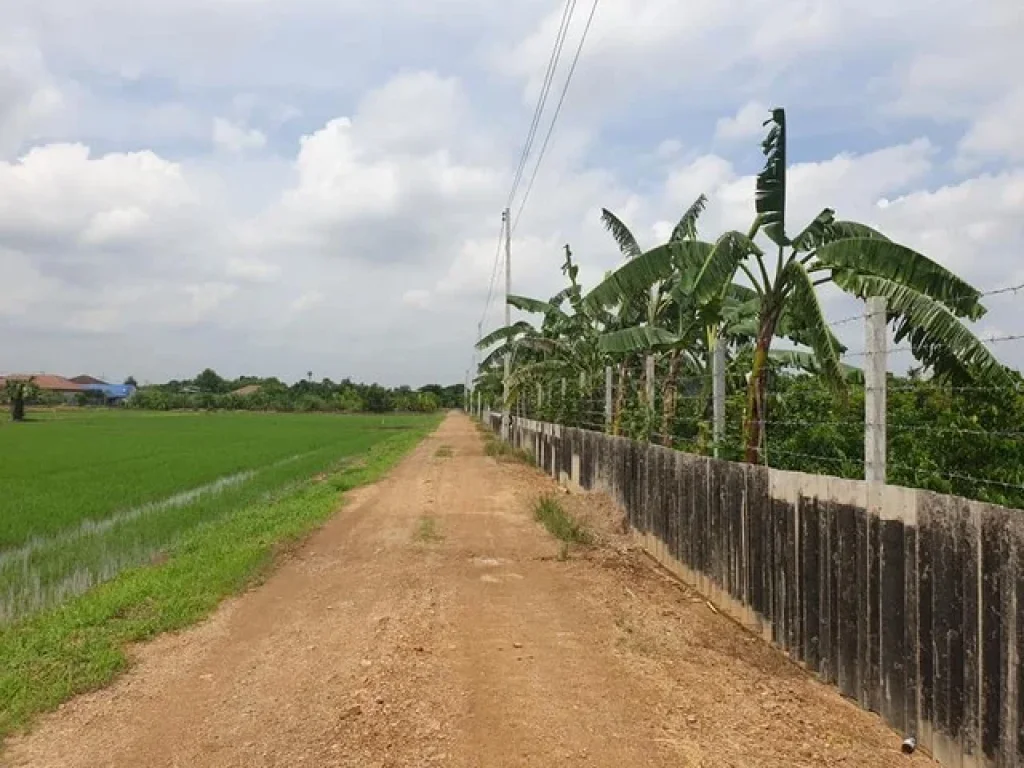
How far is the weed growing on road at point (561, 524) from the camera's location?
9922 millimetres

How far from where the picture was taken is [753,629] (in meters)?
6.16

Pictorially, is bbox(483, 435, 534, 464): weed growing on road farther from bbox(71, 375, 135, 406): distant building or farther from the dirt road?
bbox(71, 375, 135, 406): distant building

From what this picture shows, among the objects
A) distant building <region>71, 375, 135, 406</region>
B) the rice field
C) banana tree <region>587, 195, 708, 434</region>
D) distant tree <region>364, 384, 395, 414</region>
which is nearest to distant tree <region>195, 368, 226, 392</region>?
distant building <region>71, 375, 135, 406</region>

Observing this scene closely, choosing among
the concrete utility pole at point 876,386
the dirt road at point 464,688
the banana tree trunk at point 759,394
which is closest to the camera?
the dirt road at point 464,688

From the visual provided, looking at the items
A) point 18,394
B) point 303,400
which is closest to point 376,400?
point 303,400

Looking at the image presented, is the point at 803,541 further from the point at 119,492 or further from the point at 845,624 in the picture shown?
the point at 119,492

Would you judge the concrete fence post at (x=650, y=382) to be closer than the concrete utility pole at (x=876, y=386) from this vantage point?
No

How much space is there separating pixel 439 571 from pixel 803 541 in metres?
4.06

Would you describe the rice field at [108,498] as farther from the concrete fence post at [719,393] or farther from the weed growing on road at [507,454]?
the concrete fence post at [719,393]

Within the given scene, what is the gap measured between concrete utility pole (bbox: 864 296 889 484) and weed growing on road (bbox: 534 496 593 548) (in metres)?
4.75

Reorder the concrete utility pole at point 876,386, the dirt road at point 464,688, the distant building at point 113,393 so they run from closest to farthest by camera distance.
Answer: the dirt road at point 464,688
the concrete utility pole at point 876,386
the distant building at point 113,393

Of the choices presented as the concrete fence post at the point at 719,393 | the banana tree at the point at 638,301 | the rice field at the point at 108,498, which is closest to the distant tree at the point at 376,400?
the rice field at the point at 108,498

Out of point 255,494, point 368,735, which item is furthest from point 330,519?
point 368,735

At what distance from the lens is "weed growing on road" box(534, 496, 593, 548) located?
9.92 meters
